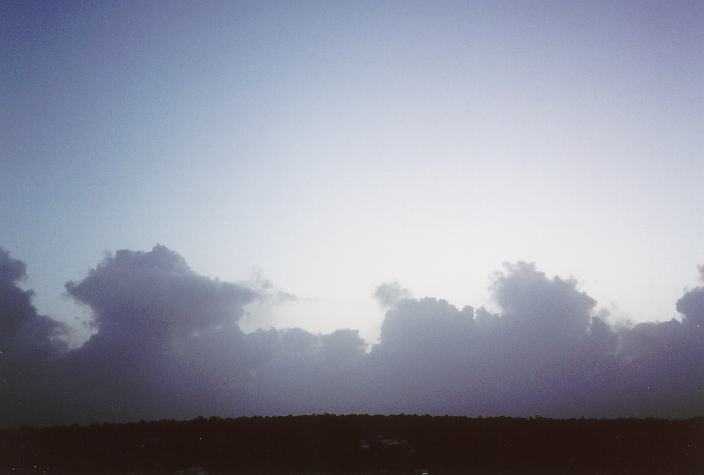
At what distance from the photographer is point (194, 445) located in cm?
8200

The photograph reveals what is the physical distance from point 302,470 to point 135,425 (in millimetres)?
41877

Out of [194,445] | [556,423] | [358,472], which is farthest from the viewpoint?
[556,423]

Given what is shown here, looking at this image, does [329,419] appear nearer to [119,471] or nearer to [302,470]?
[302,470]

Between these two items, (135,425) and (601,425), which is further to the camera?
(135,425)

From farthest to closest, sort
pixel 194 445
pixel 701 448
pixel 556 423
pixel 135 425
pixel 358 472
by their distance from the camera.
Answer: pixel 135 425
pixel 556 423
pixel 194 445
pixel 701 448
pixel 358 472

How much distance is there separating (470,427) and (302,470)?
99.0ft

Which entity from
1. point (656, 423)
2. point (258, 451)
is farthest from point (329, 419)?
point (656, 423)

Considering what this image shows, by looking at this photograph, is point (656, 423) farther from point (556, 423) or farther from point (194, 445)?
point (194, 445)

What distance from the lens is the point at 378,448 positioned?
264ft

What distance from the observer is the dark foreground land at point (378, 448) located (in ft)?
236

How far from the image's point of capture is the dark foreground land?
71938mm

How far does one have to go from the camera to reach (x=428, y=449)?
7875cm

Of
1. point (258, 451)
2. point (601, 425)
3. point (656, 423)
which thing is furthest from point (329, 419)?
point (656, 423)

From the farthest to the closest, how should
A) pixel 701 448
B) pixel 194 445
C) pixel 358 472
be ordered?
1. pixel 194 445
2. pixel 701 448
3. pixel 358 472
